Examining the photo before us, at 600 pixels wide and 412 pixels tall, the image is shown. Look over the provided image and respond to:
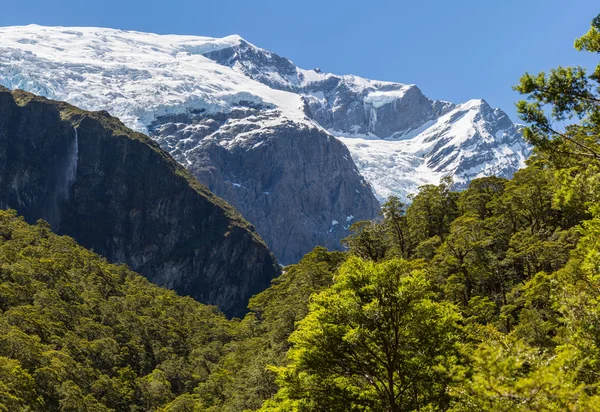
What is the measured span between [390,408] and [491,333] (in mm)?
9659

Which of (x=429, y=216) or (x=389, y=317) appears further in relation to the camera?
(x=429, y=216)

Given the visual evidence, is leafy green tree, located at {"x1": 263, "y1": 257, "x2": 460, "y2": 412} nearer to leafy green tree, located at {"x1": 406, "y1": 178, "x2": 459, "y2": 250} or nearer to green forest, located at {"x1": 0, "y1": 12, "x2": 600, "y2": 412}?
green forest, located at {"x1": 0, "y1": 12, "x2": 600, "y2": 412}

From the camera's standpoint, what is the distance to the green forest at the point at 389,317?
60.6 ft

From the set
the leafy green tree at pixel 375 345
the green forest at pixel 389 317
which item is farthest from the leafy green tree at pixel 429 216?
the leafy green tree at pixel 375 345

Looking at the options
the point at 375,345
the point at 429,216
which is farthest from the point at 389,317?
the point at 429,216

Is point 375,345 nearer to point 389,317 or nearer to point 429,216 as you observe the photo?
point 389,317

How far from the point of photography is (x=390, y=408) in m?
20.1

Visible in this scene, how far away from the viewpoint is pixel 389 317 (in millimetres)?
20719

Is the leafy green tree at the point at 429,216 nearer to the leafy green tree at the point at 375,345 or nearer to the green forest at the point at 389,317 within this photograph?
the green forest at the point at 389,317

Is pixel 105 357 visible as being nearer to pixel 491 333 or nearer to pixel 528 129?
pixel 491 333

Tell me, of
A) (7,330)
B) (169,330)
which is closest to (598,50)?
(7,330)

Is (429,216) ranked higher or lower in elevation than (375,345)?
higher

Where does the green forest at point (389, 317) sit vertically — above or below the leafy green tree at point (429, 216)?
below

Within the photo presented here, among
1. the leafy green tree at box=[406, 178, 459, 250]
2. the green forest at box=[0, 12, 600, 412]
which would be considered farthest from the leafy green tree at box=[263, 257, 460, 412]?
the leafy green tree at box=[406, 178, 459, 250]
